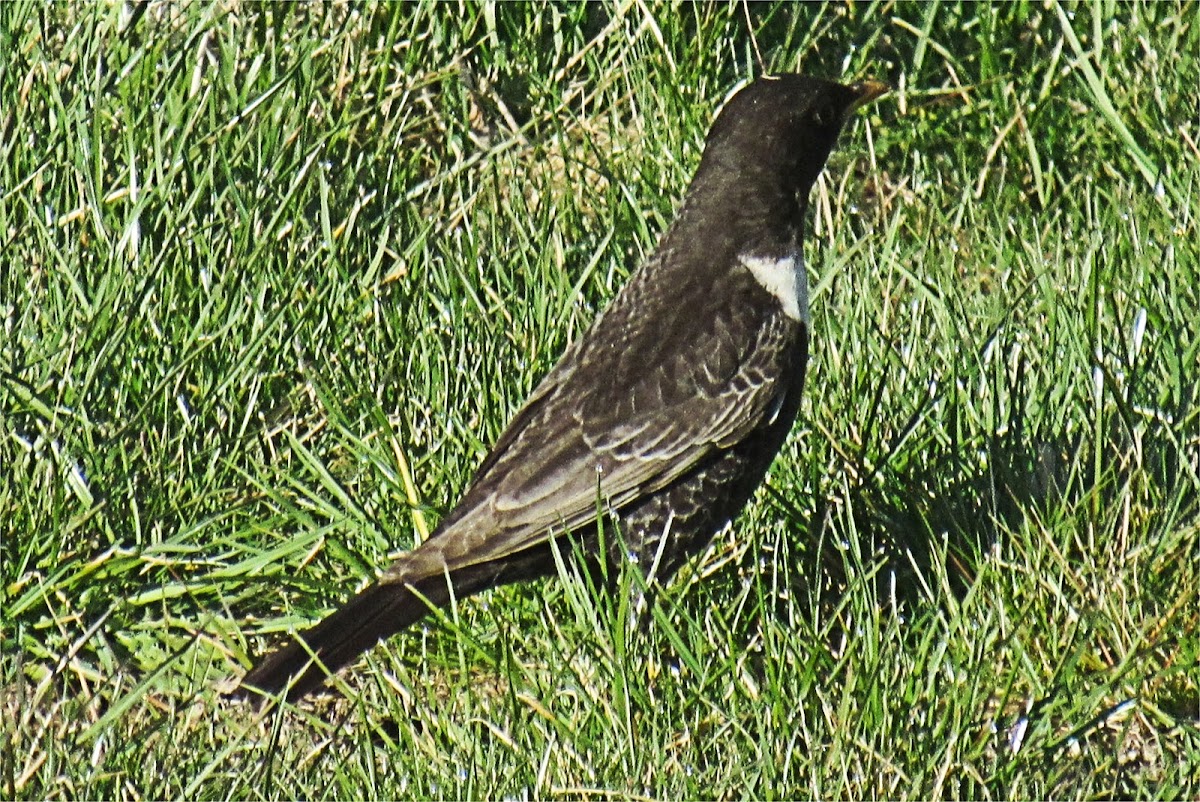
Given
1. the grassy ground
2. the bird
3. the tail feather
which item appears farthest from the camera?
the bird

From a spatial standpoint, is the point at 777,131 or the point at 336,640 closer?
the point at 336,640

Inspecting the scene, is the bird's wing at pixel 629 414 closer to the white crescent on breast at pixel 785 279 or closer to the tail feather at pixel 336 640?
the white crescent on breast at pixel 785 279

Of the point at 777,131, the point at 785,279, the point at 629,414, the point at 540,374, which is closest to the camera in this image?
the point at 629,414

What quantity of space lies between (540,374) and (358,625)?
3.95 ft

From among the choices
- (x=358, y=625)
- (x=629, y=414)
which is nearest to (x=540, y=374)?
(x=629, y=414)

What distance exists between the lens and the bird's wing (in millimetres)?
4129

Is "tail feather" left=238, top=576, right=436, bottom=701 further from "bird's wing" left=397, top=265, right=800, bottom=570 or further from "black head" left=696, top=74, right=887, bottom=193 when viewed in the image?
"black head" left=696, top=74, right=887, bottom=193

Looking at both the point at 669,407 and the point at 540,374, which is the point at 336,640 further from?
the point at 540,374

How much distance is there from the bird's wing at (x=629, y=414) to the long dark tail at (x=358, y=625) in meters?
0.08

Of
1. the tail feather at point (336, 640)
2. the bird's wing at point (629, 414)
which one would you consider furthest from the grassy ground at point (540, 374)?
the bird's wing at point (629, 414)

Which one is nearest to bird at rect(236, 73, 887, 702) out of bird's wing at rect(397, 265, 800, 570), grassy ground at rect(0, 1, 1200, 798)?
bird's wing at rect(397, 265, 800, 570)

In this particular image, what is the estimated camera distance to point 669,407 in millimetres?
4309

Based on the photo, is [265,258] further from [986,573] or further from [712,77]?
[986,573]

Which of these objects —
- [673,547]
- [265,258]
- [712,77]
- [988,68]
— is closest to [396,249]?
[265,258]
